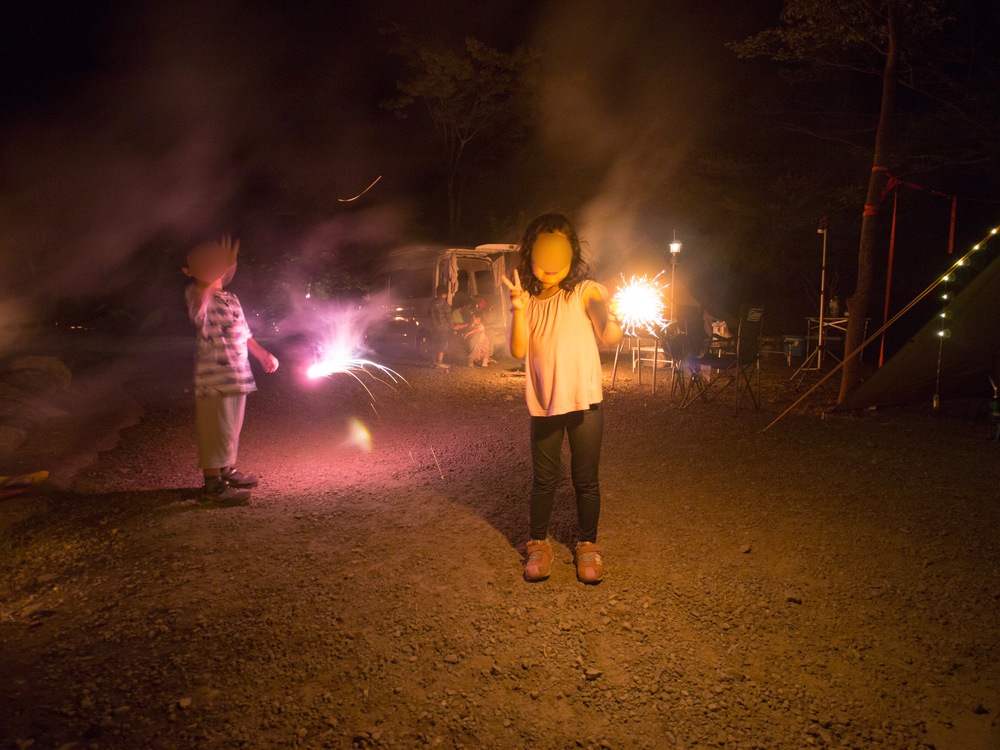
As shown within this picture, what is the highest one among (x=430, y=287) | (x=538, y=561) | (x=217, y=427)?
Result: (x=430, y=287)

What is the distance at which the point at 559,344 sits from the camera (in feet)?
11.1

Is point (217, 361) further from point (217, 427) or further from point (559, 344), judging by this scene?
point (559, 344)

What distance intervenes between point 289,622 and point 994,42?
1287 centimetres

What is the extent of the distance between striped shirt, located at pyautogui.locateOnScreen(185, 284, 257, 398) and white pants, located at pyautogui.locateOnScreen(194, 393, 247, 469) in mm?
73

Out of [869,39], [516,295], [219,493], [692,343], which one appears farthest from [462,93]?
[516,295]

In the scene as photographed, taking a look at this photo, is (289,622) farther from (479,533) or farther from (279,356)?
(279,356)

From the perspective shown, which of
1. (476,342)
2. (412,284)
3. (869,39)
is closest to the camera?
(869,39)

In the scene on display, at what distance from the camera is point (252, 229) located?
70.2 feet

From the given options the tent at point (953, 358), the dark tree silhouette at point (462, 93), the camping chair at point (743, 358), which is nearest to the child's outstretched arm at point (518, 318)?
the camping chair at point (743, 358)

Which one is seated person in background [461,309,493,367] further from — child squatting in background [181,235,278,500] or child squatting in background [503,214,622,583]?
child squatting in background [503,214,622,583]

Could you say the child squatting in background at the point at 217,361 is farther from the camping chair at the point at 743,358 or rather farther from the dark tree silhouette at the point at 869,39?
the dark tree silhouette at the point at 869,39

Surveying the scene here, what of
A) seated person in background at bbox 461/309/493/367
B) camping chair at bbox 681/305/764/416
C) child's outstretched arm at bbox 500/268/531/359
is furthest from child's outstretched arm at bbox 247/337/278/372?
seated person in background at bbox 461/309/493/367

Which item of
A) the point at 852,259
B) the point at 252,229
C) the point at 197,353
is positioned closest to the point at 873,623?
the point at 197,353

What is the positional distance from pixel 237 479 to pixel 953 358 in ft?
25.1
